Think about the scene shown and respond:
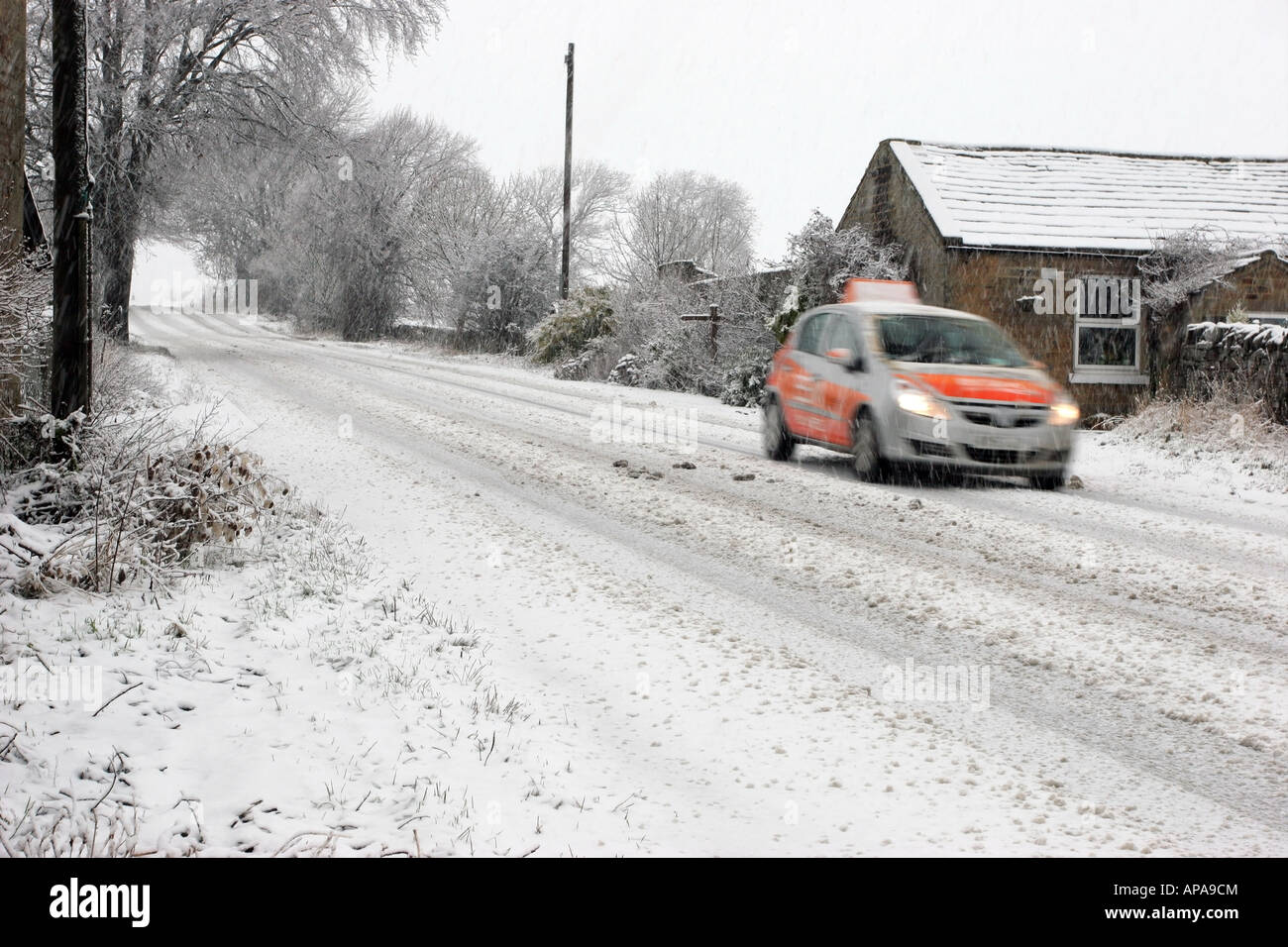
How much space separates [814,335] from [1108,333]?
9749 mm

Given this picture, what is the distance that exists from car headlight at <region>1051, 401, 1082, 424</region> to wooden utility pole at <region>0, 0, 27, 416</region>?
912 cm

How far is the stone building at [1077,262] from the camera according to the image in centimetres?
1823

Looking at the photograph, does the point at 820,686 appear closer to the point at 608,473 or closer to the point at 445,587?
the point at 445,587

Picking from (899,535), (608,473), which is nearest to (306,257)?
(608,473)

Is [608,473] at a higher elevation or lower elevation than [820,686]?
higher

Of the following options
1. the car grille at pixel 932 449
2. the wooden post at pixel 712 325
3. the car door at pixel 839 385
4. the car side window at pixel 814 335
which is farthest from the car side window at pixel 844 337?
the wooden post at pixel 712 325

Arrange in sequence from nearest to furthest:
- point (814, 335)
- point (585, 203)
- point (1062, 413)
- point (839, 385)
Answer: point (1062, 413)
point (839, 385)
point (814, 335)
point (585, 203)

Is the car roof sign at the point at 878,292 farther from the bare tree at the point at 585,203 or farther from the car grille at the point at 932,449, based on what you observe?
the bare tree at the point at 585,203

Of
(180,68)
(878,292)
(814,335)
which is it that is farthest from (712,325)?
(180,68)

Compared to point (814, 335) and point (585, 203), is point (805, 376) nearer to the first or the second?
point (814, 335)

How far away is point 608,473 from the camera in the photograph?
10469mm

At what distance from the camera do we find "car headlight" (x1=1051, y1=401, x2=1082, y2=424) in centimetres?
1002

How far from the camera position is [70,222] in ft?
25.1
